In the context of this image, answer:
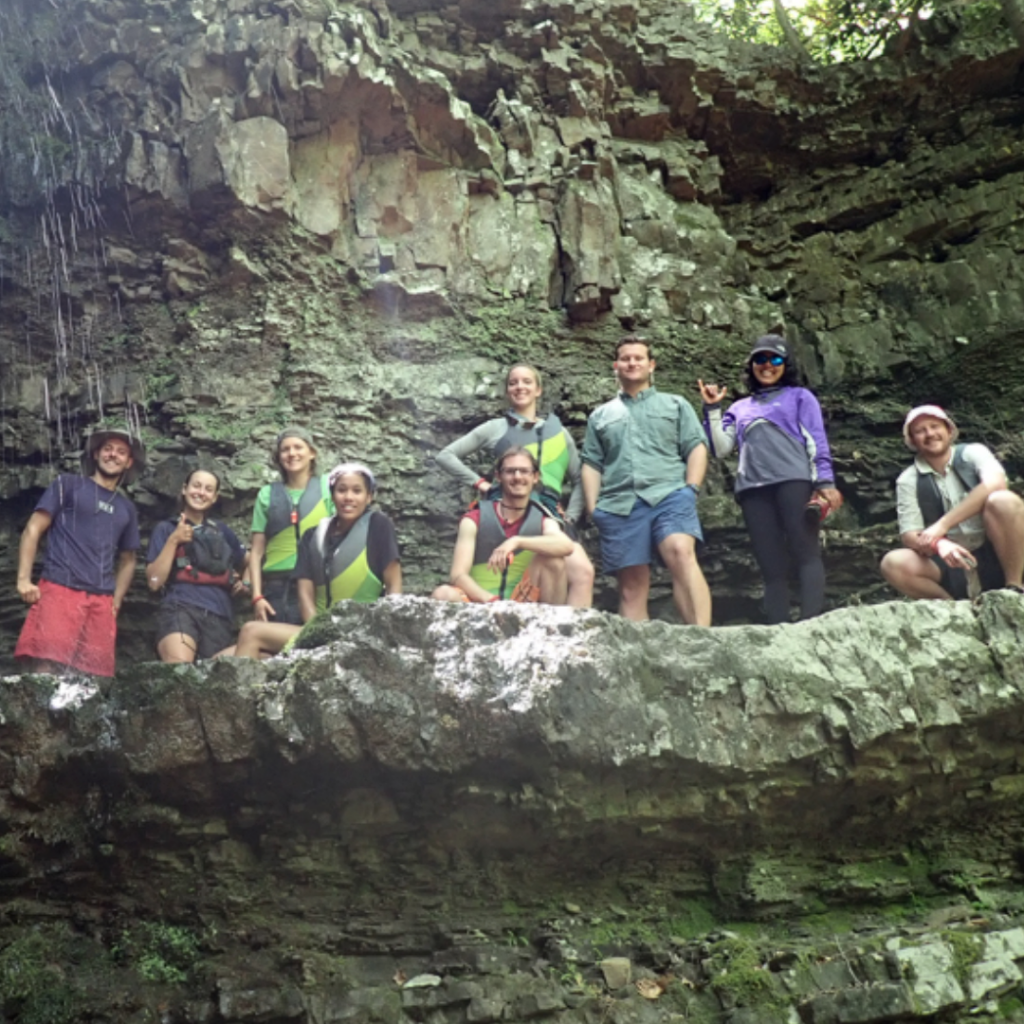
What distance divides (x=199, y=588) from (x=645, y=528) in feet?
9.41

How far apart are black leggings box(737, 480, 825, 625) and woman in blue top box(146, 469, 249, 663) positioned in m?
3.39

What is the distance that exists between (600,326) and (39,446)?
525 cm

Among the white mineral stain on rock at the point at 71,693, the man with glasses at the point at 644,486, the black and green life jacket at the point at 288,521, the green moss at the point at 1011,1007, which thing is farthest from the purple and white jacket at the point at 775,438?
the white mineral stain on rock at the point at 71,693

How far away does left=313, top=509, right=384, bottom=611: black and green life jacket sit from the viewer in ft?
23.1

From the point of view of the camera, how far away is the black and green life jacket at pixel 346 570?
7051 millimetres

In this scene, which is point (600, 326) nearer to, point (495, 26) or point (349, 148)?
point (349, 148)

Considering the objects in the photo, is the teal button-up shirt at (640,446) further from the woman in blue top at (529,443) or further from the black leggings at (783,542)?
the black leggings at (783,542)

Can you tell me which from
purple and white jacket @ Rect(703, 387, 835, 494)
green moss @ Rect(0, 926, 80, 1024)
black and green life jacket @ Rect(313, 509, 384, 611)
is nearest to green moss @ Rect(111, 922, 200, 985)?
green moss @ Rect(0, 926, 80, 1024)

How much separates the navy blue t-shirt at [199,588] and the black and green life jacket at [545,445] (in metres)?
1.86

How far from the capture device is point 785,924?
6203mm

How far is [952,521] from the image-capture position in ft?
22.1

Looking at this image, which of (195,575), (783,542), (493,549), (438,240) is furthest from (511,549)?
(438,240)

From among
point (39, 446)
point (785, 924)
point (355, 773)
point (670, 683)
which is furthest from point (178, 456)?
point (785, 924)

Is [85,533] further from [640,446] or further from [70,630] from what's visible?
[640,446]
